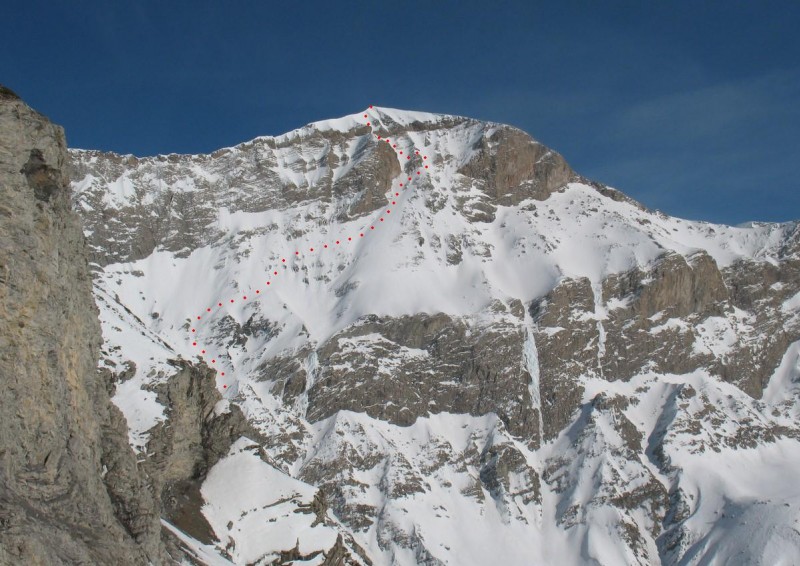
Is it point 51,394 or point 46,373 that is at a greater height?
point 46,373

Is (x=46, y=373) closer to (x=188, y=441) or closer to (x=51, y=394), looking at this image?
(x=51, y=394)

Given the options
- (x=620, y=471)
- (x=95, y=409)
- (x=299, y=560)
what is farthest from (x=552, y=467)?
(x=95, y=409)

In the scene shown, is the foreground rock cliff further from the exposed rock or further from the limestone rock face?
the exposed rock

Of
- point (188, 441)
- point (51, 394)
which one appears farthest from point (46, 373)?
point (188, 441)

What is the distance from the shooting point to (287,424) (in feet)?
619

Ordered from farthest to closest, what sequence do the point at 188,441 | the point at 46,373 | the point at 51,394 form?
the point at 188,441
the point at 51,394
the point at 46,373

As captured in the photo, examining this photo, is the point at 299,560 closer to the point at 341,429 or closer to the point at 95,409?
the point at 95,409

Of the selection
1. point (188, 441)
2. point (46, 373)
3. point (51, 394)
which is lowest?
point (51, 394)

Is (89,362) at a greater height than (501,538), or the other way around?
(501,538)

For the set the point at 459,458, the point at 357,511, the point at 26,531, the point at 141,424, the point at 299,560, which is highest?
the point at 459,458

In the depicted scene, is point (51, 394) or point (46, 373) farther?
point (51, 394)

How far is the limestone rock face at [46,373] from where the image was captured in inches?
1677

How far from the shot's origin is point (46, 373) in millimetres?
45812

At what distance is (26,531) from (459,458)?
6142 inches
